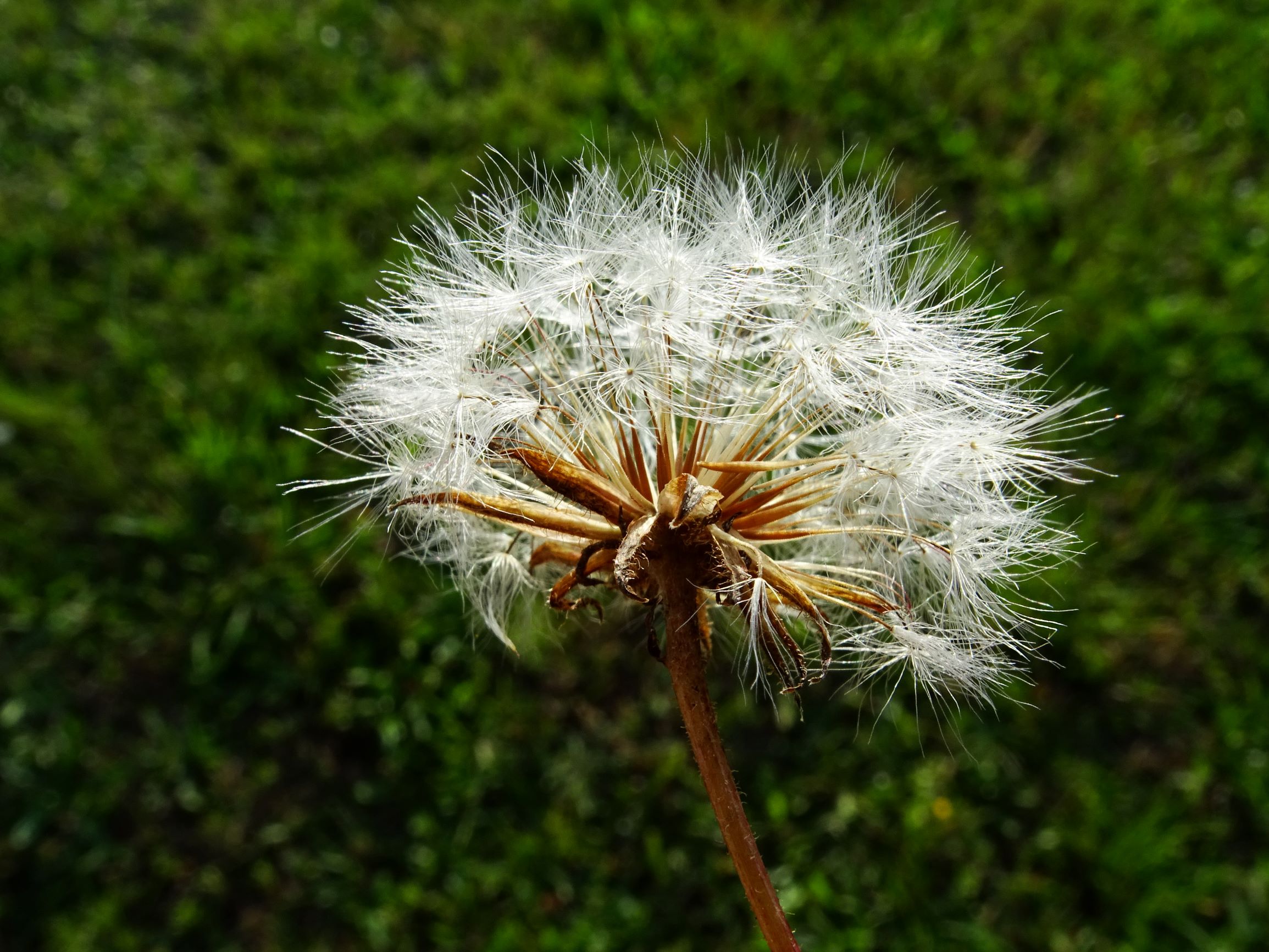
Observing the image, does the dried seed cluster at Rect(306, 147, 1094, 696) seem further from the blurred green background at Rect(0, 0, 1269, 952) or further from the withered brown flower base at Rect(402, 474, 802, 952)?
the blurred green background at Rect(0, 0, 1269, 952)

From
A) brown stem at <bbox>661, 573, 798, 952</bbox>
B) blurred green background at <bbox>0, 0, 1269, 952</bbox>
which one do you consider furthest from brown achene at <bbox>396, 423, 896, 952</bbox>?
blurred green background at <bbox>0, 0, 1269, 952</bbox>

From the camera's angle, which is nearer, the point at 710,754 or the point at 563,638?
the point at 710,754

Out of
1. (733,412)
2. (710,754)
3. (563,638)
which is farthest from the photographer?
(563,638)

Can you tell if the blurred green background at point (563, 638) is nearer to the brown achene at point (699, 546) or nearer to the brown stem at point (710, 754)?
the brown achene at point (699, 546)

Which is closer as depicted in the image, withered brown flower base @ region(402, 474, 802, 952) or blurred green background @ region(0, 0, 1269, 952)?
withered brown flower base @ region(402, 474, 802, 952)

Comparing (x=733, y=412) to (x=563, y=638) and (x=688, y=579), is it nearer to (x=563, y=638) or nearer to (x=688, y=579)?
(x=688, y=579)

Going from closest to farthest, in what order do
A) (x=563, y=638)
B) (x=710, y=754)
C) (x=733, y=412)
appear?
1. (x=710, y=754)
2. (x=733, y=412)
3. (x=563, y=638)

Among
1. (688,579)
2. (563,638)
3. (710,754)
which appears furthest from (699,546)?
(563,638)
